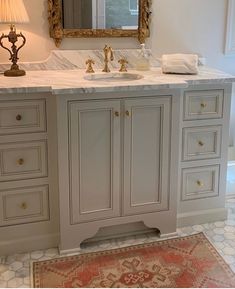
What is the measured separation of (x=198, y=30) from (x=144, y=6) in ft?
1.43

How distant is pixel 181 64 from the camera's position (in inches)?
95.0

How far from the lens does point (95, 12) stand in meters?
2.50

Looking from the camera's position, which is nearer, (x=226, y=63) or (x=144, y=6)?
(x=144, y=6)

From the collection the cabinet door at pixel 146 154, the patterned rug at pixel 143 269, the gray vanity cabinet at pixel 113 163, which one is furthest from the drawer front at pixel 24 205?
the cabinet door at pixel 146 154

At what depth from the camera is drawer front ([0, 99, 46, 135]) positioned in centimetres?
202

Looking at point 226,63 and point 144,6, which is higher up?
point 144,6

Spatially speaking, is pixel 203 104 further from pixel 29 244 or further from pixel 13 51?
pixel 29 244

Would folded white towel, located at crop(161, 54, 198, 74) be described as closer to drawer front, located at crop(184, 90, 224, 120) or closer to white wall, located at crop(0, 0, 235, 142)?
drawer front, located at crop(184, 90, 224, 120)

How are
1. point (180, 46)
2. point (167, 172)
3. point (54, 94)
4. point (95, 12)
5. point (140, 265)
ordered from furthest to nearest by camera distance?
point (180, 46)
point (95, 12)
point (167, 172)
point (140, 265)
point (54, 94)

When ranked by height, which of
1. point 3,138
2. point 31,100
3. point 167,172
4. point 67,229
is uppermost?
point 31,100

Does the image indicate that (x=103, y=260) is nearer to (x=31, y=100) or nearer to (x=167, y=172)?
(x=167, y=172)

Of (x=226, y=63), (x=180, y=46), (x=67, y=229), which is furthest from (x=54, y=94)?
(x=226, y=63)

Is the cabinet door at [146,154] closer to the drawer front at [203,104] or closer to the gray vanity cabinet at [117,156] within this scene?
the gray vanity cabinet at [117,156]

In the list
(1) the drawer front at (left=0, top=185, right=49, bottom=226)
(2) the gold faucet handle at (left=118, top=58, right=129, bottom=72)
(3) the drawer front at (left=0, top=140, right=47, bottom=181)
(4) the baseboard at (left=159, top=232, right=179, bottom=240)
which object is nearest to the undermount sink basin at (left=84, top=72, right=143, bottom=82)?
(2) the gold faucet handle at (left=118, top=58, right=129, bottom=72)
